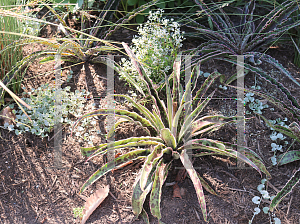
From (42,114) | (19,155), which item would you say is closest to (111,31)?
(42,114)

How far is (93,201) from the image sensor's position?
1.69 meters

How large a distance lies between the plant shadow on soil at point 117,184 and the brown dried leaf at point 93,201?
38 millimetres

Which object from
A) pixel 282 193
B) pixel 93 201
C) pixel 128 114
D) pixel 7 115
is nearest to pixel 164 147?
Result: pixel 128 114

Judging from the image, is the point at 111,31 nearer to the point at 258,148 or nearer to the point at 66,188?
the point at 66,188

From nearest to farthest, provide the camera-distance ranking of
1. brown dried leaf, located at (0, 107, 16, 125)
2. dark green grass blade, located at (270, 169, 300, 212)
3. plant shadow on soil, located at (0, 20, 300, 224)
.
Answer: dark green grass blade, located at (270, 169, 300, 212) → plant shadow on soil, located at (0, 20, 300, 224) → brown dried leaf, located at (0, 107, 16, 125)

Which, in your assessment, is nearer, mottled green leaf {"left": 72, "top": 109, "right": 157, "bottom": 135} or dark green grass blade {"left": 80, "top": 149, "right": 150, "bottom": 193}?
dark green grass blade {"left": 80, "top": 149, "right": 150, "bottom": 193}

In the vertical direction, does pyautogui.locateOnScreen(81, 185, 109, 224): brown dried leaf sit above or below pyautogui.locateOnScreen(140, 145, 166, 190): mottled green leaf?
below

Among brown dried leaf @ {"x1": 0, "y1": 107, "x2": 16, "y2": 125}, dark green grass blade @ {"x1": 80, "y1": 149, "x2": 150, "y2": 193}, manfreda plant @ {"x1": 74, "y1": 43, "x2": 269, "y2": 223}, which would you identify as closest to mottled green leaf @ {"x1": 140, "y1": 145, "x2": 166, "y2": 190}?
manfreda plant @ {"x1": 74, "y1": 43, "x2": 269, "y2": 223}

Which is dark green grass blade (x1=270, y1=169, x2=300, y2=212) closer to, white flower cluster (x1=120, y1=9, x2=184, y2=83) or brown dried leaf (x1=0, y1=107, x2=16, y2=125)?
white flower cluster (x1=120, y1=9, x2=184, y2=83)

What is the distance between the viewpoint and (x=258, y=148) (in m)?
1.86

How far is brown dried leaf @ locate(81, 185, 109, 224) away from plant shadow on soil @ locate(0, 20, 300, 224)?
4cm

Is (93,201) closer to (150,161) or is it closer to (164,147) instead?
(150,161)

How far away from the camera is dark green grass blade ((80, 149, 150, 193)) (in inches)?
64.8

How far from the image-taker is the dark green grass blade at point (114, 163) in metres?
1.65
